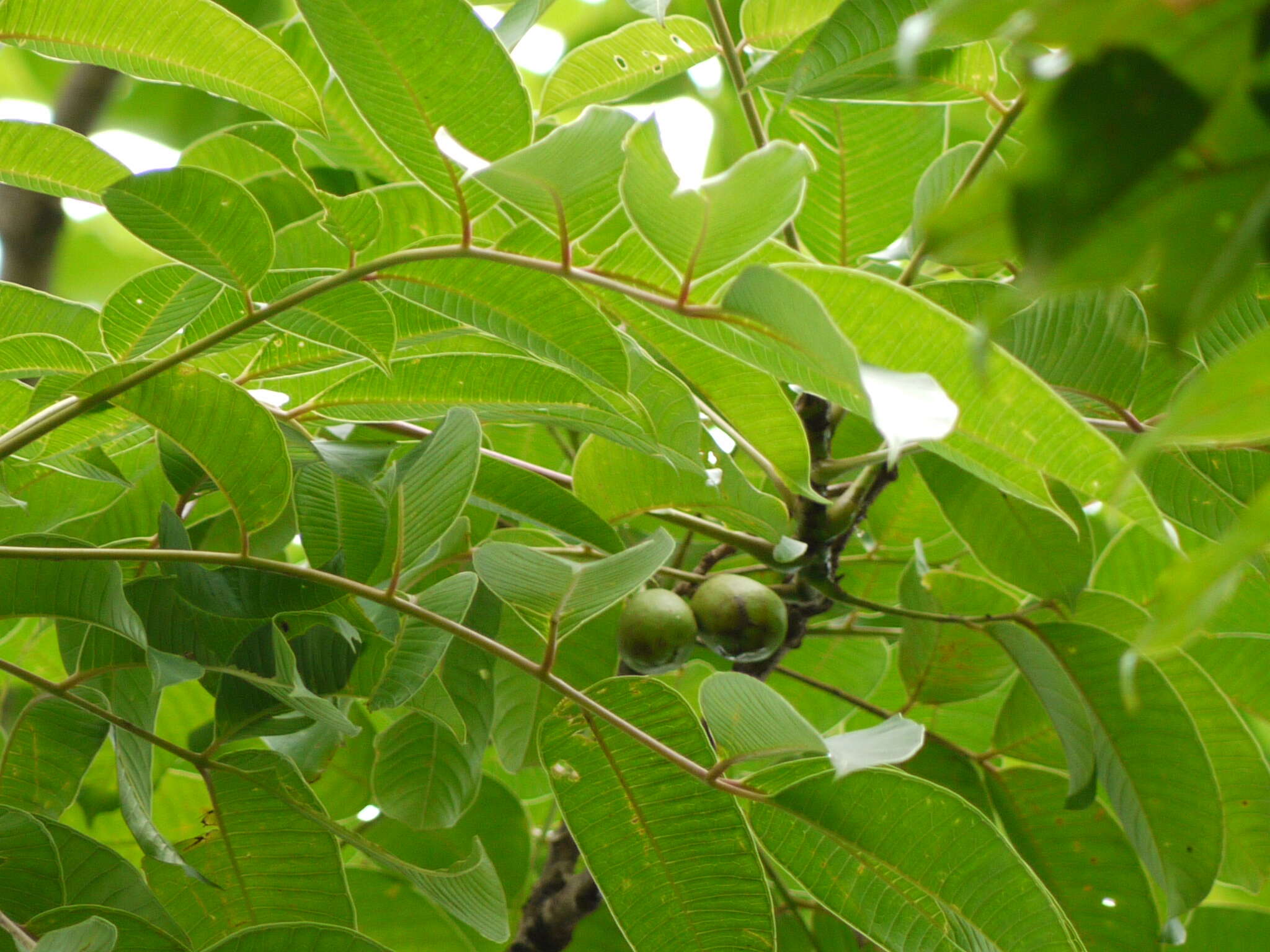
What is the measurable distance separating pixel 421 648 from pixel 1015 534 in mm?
450

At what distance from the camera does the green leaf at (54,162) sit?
65cm

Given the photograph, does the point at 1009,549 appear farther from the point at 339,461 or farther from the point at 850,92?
the point at 339,461

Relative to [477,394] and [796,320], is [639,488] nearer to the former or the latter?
[477,394]

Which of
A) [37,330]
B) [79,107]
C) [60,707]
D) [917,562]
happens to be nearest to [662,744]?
[917,562]

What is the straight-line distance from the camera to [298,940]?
591mm

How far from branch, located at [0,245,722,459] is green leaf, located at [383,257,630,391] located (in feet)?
0.04

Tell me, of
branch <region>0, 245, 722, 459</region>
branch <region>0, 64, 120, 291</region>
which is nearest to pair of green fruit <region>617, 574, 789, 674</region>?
branch <region>0, 245, 722, 459</region>

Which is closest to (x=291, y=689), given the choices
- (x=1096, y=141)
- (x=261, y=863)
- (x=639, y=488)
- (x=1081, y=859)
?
(x=261, y=863)

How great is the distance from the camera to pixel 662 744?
655 mm

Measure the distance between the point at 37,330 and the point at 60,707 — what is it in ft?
0.84

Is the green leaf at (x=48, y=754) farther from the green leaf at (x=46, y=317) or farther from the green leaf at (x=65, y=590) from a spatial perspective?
the green leaf at (x=46, y=317)

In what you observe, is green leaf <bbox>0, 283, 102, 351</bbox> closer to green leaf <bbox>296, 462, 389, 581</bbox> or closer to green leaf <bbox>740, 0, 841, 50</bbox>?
green leaf <bbox>296, 462, 389, 581</bbox>

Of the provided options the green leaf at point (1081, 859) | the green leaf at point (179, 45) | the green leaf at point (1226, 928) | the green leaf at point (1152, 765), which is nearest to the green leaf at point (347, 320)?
the green leaf at point (179, 45)

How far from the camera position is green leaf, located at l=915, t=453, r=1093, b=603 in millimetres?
787
